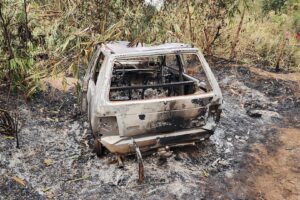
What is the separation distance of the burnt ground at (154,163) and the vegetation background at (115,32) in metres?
0.91

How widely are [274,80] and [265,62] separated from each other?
4.32ft

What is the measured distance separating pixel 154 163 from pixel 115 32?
3.06m

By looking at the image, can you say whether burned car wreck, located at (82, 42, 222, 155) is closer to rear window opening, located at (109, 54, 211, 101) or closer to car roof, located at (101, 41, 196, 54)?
car roof, located at (101, 41, 196, 54)

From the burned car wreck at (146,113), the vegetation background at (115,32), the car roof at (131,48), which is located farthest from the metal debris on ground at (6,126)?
the car roof at (131,48)

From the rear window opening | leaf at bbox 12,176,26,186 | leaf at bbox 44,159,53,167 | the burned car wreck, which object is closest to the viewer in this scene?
the burned car wreck

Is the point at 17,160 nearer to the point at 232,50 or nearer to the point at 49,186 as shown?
the point at 49,186

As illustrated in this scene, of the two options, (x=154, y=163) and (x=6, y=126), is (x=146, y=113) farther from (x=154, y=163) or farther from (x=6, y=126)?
(x=6, y=126)

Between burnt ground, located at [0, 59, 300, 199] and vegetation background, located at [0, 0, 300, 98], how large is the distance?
913mm

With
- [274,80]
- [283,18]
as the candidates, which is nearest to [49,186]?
[274,80]

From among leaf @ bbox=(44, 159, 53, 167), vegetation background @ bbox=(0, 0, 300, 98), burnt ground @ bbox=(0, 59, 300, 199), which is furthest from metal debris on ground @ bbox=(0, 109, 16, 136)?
vegetation background @ bbox=(0, 0, 300, 98)

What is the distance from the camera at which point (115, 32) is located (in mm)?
6777

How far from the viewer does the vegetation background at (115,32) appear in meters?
5.92

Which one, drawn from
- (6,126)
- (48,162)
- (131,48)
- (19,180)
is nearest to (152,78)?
(131,48)

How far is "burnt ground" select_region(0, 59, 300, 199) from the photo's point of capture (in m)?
4.28
